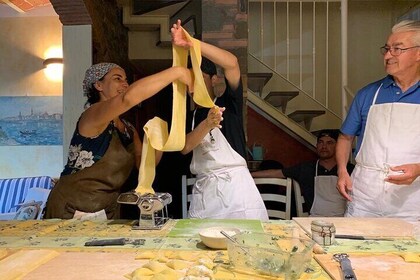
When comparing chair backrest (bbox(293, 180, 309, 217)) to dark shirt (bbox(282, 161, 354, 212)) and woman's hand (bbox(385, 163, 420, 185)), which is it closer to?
dark shirt (bbox(282, 161, 354, 212))

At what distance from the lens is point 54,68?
4.32 meters

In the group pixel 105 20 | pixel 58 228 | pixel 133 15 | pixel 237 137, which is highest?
pixel 133 15

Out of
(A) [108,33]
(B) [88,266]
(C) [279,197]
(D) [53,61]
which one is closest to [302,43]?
(A) [108,33]

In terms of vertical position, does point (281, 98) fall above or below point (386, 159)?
above

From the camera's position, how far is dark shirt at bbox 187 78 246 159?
1.82 m

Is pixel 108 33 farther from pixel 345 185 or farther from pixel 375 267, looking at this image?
pixel 375 267

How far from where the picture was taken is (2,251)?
1.09 m

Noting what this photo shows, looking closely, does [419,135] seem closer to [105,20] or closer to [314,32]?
[105,20]

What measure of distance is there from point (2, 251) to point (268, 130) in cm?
358

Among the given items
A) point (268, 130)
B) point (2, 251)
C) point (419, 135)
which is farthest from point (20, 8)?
point (419, 135)

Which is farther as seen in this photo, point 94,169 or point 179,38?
point 94,169

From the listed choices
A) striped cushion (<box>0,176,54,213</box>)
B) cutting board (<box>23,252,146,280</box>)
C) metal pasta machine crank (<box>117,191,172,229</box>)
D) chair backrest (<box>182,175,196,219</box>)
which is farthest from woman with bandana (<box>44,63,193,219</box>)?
striped cushion (<box>0,176,54,213</box>)

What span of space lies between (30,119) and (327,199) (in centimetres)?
338

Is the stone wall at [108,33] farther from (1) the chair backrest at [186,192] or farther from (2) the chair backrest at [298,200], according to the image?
(2) the chair backrest at [298,200]
